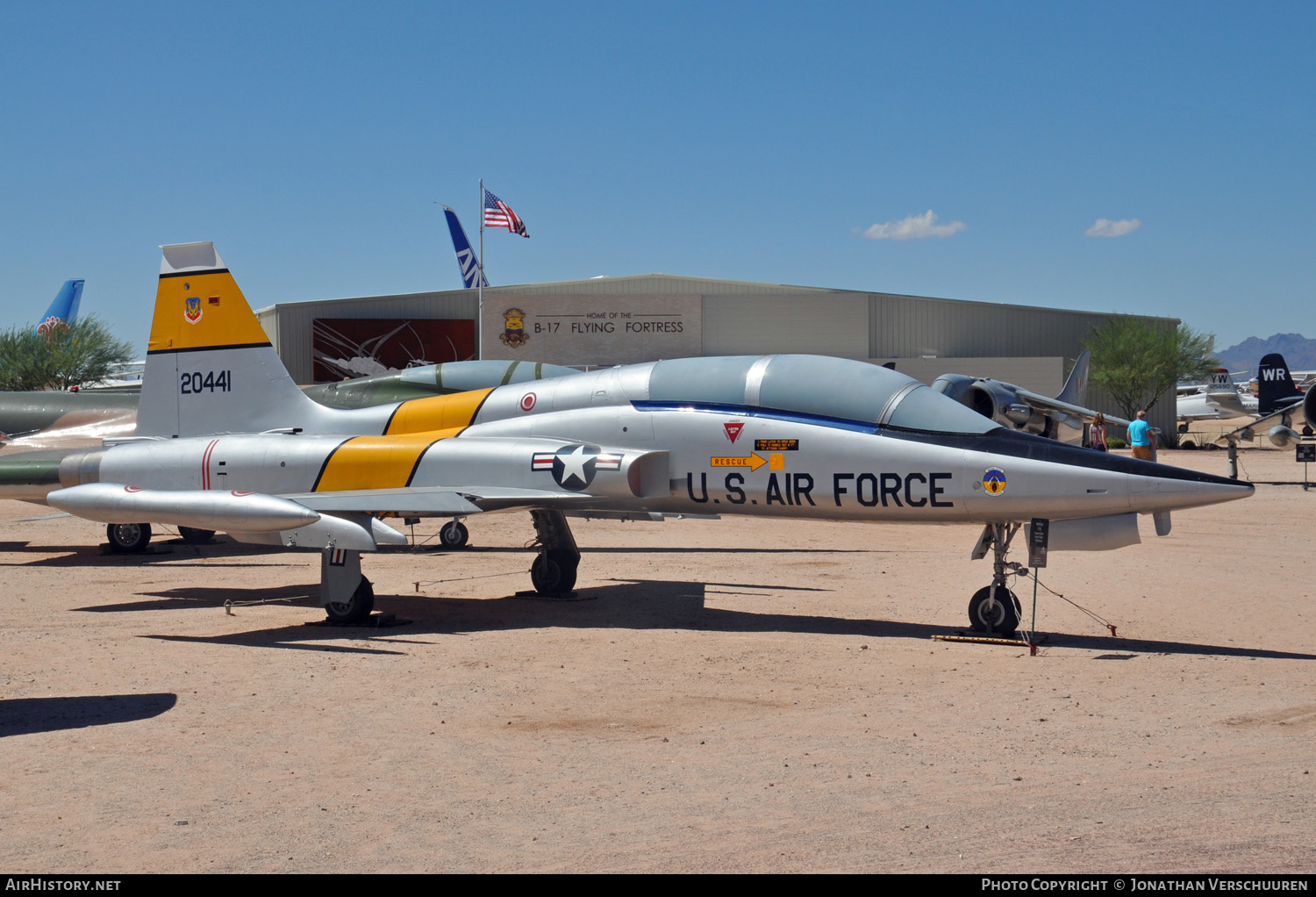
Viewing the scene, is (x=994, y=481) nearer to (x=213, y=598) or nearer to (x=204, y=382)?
(x=213, y=598)

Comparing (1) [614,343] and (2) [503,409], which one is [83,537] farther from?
(1) [614,343]

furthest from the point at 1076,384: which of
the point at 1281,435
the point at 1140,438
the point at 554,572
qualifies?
the point at 554,572

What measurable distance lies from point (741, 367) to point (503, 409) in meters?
2.67

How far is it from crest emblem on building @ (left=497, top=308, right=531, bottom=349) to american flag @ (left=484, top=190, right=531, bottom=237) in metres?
7.83

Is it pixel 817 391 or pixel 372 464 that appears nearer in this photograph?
pixel 817 391

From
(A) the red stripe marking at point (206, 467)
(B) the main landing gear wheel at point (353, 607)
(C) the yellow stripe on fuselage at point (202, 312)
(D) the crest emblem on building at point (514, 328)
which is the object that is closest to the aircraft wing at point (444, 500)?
(B) the main landing gear wheel at point (353, 607)

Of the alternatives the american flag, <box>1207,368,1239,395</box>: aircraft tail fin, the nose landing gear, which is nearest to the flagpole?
the american flag

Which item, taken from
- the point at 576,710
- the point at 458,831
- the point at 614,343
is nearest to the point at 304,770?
the point at 458,831

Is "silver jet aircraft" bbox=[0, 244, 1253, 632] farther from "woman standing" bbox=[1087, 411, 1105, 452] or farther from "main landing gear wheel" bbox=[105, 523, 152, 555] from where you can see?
"woman standing" bbox=[1087, 411, 1105, 452]

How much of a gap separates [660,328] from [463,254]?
8.95 m

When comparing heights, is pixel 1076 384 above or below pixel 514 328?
below

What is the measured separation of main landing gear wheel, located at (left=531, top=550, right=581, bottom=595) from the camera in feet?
39.2

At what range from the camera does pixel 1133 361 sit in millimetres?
49594

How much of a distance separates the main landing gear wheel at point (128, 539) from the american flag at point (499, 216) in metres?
22.5
